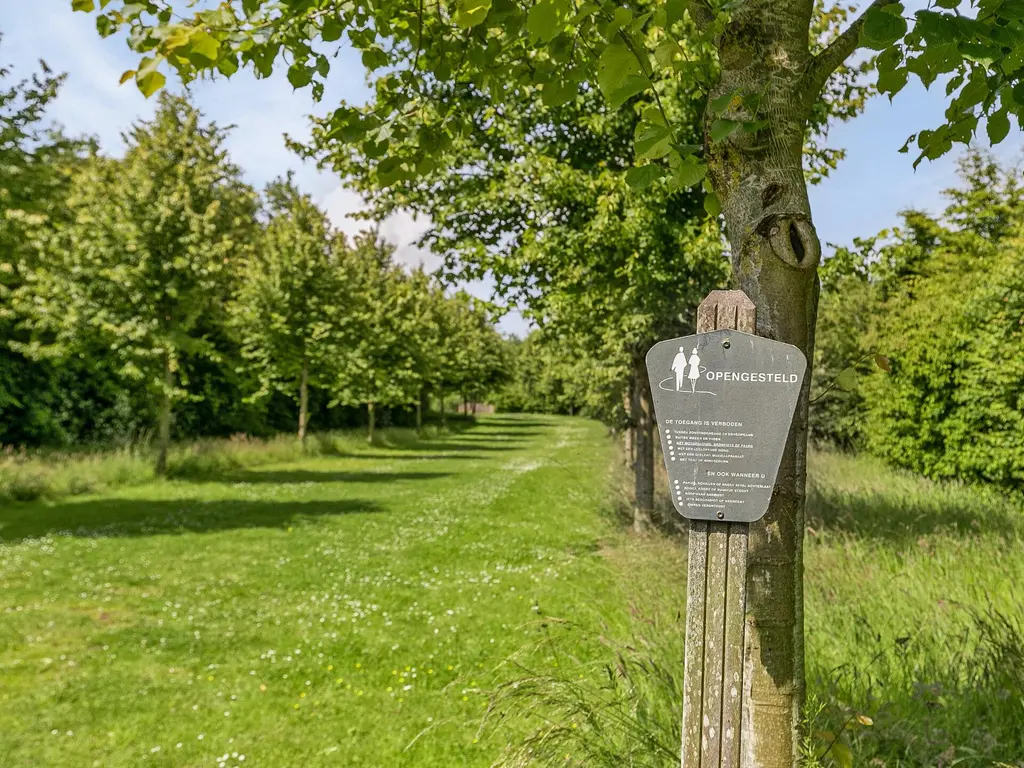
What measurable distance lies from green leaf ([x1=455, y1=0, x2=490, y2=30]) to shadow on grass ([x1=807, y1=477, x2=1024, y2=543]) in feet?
21.9

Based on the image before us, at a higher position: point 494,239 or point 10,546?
point 494,239

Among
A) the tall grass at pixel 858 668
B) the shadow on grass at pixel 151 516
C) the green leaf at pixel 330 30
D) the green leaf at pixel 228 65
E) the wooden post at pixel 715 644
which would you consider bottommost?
the shadow on grass at pixel 151 516

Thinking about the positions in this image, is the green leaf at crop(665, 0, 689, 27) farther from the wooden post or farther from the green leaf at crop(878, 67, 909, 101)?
the wooden post

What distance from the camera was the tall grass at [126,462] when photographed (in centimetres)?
1452

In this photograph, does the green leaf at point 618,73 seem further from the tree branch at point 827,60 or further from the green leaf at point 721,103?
the tree branch at point 827,60

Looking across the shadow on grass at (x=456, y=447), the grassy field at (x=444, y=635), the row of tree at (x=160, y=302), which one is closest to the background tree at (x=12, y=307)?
the row of tree at (x=160, y=302)

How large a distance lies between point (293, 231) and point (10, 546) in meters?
16.1

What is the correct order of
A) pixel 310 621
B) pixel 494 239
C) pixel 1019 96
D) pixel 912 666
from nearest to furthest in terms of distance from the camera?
pixel 1019 96, pixel 912 666, pixel 310 621, pixel 494 239

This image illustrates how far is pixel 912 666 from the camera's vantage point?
4.43 meters

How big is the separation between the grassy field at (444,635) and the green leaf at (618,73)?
246 centimetres

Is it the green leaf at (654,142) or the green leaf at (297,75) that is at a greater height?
the green leaf at (297,75)

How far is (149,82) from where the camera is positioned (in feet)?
9.41

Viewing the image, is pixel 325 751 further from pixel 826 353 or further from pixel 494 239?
pixel 826 353

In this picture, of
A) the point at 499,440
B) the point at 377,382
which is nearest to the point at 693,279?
the point at 377,382
